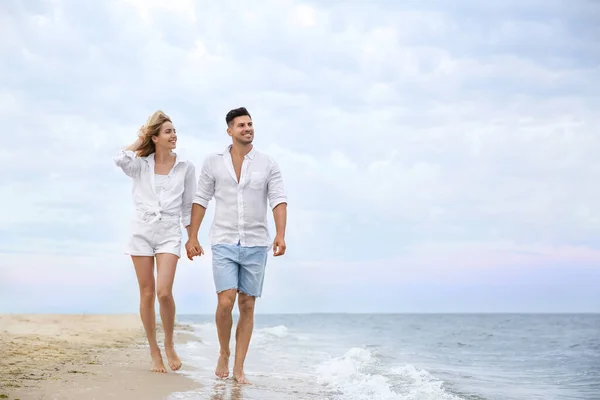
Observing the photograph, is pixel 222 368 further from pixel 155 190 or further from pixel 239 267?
pixel 155 190

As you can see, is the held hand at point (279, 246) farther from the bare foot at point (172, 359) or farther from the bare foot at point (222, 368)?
the bare foot at point (172, 359)

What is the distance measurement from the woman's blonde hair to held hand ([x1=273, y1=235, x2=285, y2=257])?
145 cm

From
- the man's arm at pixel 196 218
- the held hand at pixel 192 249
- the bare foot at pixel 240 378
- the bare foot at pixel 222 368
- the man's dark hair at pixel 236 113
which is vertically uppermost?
the man's dark hair at pixel 236 113

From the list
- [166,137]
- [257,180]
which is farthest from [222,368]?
[166,137]

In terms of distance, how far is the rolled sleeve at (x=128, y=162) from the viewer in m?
6.07

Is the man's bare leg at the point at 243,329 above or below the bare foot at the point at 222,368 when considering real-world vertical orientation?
above

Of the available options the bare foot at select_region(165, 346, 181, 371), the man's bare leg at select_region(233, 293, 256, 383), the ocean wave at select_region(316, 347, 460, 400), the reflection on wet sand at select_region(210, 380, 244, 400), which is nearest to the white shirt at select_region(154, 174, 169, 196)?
the man's bare leg at select_region(233, 293, 256, 383)

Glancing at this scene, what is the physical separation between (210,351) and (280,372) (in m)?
2.64

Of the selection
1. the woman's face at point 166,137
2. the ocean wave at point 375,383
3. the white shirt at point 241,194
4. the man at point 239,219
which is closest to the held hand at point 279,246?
the man at point 239,219

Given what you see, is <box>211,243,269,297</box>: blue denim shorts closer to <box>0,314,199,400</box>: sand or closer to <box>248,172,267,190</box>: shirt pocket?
<box>248,172,267,190</box>: shirt pocket

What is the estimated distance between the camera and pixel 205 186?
19.9ft

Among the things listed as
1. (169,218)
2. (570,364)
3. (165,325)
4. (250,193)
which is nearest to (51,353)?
(165,325)

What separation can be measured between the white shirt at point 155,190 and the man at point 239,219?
0.16 m

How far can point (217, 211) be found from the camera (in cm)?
599
